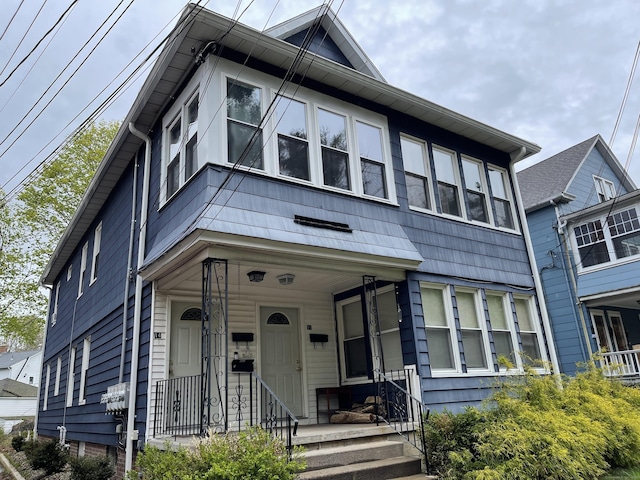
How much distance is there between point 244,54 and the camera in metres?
7.30

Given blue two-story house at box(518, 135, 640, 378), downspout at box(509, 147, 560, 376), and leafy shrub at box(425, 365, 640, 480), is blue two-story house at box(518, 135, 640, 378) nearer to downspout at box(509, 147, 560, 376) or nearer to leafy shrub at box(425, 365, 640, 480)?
downspout at box(509, 147, 560, 376)

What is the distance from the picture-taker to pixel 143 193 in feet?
28.9

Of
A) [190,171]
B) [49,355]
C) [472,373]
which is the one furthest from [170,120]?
[49,355]

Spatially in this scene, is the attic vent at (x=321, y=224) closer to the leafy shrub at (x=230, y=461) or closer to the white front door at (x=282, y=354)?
the white front door at (x=282, y=354)

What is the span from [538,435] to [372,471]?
77.4 inches

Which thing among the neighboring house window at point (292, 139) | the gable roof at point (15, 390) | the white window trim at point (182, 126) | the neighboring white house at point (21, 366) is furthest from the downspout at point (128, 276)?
the neighboring white house at point (21, 366)

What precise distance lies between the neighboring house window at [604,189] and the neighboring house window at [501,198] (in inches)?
339

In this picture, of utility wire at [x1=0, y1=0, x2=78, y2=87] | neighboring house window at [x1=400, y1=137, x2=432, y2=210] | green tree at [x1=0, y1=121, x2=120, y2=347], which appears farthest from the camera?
green tree at [x1=0, y1=121, x2=120, y2=347]

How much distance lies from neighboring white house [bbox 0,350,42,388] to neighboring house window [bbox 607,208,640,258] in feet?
157

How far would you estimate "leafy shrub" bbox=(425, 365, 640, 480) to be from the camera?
5.42 meters

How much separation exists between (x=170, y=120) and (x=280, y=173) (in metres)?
2.35

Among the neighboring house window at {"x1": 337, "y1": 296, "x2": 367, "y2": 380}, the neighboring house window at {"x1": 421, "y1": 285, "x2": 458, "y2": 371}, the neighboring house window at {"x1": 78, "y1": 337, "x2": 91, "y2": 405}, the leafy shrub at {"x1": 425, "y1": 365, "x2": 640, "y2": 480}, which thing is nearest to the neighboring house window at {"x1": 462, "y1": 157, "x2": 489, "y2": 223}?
the neighboring house window at {"x1": 421, "y1": 285, "x2": 458, "y2": 371}

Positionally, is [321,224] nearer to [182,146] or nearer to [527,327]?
[182,146]

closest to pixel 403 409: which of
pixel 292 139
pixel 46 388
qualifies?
pixel 292 139
